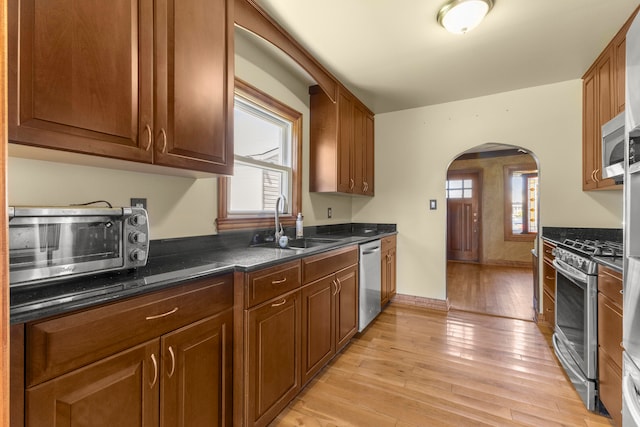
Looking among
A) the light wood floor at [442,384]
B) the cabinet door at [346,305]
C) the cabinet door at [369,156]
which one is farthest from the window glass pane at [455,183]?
the cabinet door at [346,305]

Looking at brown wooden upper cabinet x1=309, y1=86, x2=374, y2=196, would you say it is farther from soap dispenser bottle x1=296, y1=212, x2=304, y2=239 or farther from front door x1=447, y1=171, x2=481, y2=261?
front door x1=447, y1=171, x2=481, y2=261

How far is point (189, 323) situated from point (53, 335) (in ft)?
1.49

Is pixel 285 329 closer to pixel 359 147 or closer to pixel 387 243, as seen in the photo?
pixel 387 243

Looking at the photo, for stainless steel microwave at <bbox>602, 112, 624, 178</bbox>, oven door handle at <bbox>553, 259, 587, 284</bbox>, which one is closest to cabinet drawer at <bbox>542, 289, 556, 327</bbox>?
oven door handle at <bbox>553, 259, 587, 284</bbox>

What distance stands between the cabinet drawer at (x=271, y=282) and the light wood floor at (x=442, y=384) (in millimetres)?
755

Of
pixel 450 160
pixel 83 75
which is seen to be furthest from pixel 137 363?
pixel 450 160

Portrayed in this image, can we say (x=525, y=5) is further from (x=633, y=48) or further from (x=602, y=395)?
(x=602, y=395)

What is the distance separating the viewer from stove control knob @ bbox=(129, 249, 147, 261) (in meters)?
1.22

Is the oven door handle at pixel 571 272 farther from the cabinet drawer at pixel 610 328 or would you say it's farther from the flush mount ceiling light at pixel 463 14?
the flush mount ceiling light at pixel 463 14

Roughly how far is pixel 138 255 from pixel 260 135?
162 centimetres

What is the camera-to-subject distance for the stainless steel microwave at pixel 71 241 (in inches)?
36.4

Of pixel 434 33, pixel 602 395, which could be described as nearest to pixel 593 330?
pixel 602 395

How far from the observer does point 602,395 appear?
1679 millimetres

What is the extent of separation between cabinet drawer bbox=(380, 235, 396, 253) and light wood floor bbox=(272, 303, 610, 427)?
2.78ft
